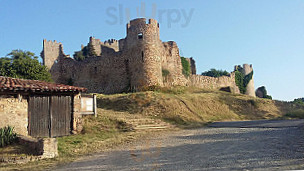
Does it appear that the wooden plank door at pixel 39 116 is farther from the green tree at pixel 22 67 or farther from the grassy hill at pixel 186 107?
the green tree at pixel 22 67

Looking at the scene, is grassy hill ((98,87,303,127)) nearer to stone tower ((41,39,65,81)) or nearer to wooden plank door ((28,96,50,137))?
wooden plank door ((28,96,50,137))

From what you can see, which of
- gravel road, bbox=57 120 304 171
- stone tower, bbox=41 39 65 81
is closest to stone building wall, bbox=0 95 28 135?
gravel road, bbox=57 120 304 171

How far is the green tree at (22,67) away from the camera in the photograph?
2088 cm

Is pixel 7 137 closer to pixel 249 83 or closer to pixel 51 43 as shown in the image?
pixel 51 43

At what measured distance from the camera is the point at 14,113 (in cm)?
1127

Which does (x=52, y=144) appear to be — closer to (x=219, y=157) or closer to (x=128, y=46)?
(x=219, y=157)

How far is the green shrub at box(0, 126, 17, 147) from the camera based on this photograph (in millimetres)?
9781

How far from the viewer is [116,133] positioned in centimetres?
1324

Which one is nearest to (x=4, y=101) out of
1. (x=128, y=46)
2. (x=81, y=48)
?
(x=128, y=46)

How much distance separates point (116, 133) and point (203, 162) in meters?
→ 7.31

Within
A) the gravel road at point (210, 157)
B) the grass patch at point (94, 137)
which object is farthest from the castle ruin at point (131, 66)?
the gravel road at point (210, 157)

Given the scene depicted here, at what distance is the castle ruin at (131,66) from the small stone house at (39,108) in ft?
42.1

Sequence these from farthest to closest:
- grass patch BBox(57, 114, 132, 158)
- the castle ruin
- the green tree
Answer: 1. the castle ruin
2. the green tree
3. grass patch BBox(57, 114, 132, 158)

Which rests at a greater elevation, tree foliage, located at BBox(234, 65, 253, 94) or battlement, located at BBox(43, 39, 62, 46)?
battlement, located at BBox(43, 39, 62, 46)
